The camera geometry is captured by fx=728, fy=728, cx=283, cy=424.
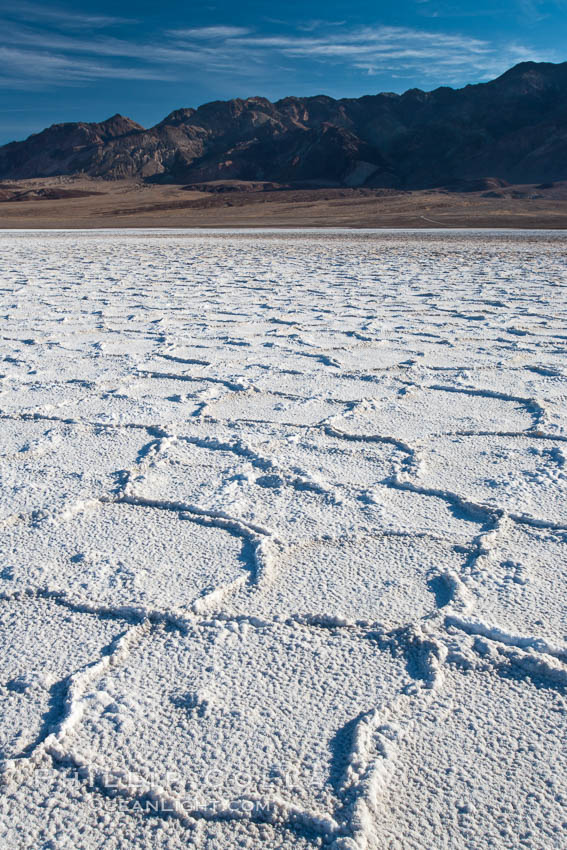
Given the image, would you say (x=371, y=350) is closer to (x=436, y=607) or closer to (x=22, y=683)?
(x=436, y=607)

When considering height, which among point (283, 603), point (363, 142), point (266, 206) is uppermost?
point (363, 142)

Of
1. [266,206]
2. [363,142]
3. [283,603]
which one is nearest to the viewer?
[283,603]

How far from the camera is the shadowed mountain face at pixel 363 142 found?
7094 centimetres

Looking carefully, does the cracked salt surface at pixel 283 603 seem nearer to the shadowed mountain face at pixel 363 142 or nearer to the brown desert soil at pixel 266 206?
the brown desert soil at pixel 266 206

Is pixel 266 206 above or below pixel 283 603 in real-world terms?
above

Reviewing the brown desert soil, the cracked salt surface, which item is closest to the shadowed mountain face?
the brown desert soil

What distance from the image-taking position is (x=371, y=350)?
4402mm

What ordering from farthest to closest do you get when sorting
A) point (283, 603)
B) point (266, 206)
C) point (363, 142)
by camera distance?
point (363, 142), point (266, 206), point (283, 603)

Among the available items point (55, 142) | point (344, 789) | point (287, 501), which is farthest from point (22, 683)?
point (55, 142)

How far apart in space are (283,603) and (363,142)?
82803 millimetres

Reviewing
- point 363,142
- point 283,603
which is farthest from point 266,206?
point 283,603

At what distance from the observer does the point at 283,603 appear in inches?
64.4

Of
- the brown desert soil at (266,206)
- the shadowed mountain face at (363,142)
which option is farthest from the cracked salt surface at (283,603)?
the shadowed mountain face at (363,142)

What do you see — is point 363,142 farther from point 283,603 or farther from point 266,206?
point 283,603
